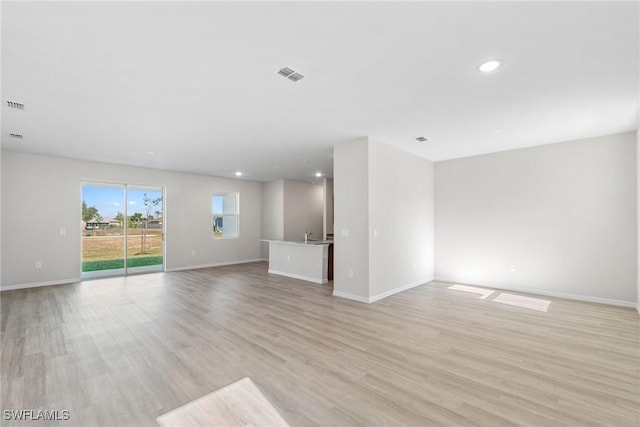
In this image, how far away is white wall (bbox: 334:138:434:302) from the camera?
4555 millimetres

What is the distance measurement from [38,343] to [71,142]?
11.3 feet

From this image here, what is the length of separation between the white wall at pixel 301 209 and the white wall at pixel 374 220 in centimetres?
430

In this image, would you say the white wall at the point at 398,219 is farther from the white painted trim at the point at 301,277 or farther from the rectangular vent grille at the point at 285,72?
the rectangular vent grille at the point at 285,72

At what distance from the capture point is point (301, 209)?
374 inches

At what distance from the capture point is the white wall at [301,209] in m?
9.08

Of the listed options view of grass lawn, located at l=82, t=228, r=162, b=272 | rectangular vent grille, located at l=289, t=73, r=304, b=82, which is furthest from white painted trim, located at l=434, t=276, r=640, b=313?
view of grass lawn, located at l=82, t=228, r=162, b=272

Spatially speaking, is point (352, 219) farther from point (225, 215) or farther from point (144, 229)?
point (144, 229)

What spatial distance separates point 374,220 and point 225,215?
19.2 ft

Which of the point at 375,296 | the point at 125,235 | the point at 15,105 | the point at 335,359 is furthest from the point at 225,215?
the point at 335,359

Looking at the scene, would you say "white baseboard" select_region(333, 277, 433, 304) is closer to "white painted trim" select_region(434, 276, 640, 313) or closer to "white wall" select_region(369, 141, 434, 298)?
"white wall" select_region(369, 141, 434, 298)

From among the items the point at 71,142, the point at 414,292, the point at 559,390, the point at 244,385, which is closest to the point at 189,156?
the point at 71,142

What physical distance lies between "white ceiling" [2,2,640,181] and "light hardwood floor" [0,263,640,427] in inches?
106

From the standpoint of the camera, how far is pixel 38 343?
2.96m

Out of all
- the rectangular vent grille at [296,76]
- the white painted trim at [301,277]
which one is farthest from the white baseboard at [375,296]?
the rectangular vent grille at [296,76]
